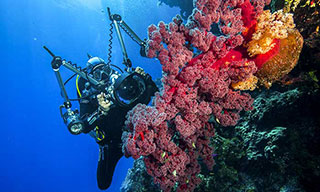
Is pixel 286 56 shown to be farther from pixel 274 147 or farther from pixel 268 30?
pixel 274 147

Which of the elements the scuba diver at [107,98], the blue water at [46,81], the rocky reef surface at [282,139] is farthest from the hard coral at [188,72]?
the blue water at [46,81]

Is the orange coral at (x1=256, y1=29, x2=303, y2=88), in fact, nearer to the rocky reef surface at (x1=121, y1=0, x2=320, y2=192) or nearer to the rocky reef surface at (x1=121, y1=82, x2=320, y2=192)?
the rocky reef surface at (x1=121, y1=0, x2=320, y2=192)

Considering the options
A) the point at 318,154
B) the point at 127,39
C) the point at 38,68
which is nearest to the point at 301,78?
the point at 318,154

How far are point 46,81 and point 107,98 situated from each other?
207ft

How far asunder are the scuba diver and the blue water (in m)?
39.6

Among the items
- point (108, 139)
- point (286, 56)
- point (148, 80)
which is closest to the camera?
point (286, 56)

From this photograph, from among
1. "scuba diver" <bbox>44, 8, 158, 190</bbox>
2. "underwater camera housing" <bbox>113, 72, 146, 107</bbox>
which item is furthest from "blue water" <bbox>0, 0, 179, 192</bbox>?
"underwater camera housing" <bbox>113, 72, 146, 107</bbox>

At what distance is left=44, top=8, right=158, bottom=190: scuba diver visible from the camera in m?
3.61

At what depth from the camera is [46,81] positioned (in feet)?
181

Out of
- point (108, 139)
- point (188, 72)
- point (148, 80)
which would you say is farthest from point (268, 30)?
point (108, 139)

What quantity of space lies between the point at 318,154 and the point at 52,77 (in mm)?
66556

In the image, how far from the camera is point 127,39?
48.6m

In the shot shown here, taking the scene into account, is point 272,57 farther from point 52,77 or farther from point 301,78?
point 52,77

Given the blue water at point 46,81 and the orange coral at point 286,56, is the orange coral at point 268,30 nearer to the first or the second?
the orange coral at point 286,56
